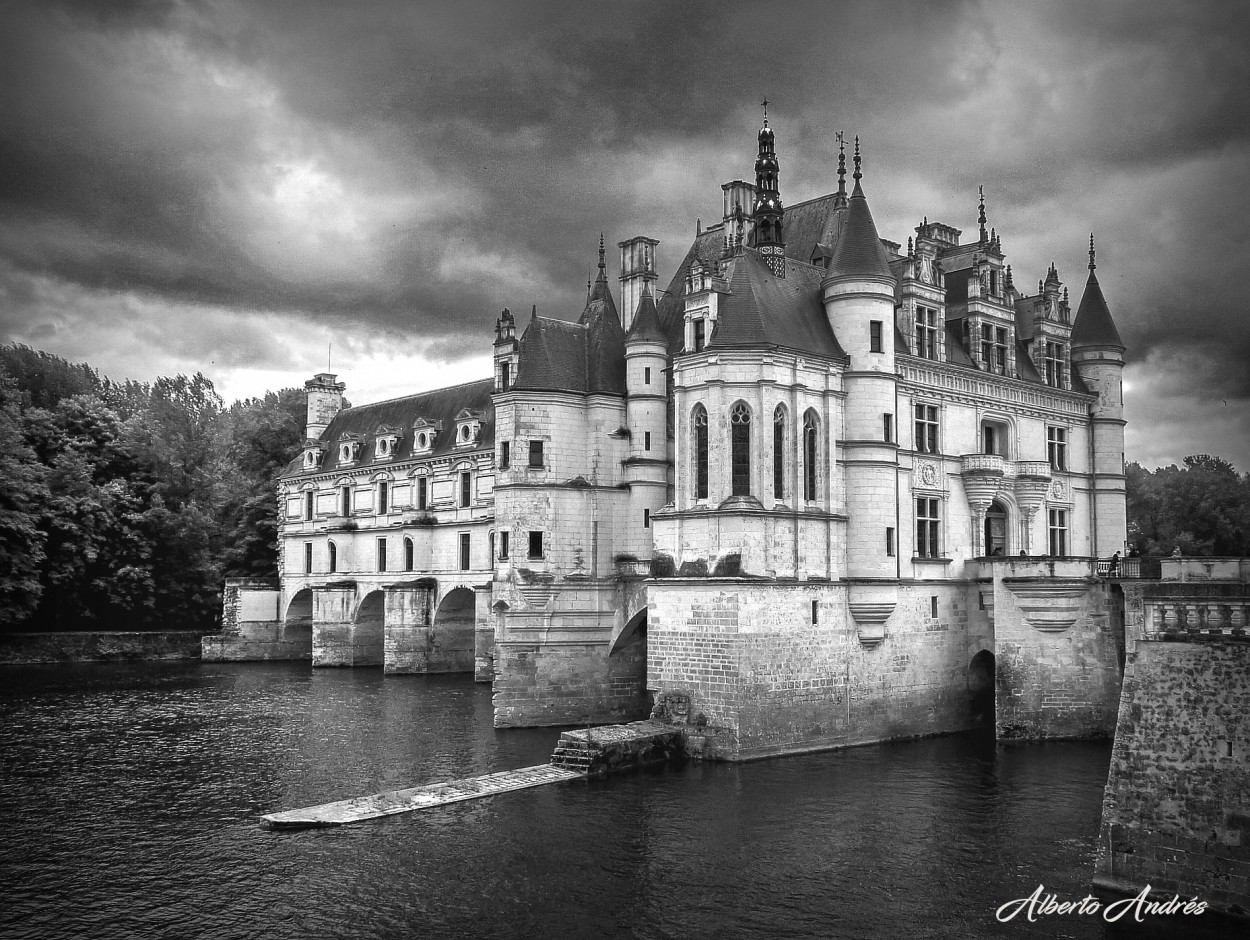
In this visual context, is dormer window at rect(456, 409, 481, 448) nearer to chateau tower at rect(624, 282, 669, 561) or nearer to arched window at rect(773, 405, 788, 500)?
chateau tower at rect(624, 282, 669, 561)

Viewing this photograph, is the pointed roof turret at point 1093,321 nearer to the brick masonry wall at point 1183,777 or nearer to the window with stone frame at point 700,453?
the window with stone frame at point 700,453

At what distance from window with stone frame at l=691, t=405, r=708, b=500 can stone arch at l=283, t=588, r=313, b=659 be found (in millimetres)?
44751

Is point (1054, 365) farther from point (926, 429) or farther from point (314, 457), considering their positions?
point (314, 457)

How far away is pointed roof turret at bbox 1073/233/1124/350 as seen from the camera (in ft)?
154

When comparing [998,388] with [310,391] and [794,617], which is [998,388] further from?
[310,391]

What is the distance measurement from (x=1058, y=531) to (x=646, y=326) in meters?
18.8

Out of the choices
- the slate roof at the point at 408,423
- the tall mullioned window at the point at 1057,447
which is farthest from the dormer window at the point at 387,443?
the tall mullioned window at the point at 1057,447

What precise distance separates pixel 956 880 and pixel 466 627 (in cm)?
4258

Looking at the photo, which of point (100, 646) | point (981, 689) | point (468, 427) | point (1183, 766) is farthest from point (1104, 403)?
point (100, 646)

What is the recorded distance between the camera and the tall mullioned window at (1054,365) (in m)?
45.2

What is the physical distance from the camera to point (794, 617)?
113 feet

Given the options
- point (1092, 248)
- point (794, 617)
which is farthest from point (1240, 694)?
point (1092, 248)

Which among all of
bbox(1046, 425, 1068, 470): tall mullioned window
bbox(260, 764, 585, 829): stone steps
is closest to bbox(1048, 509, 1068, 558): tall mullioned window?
bbox(1046, 425, 1068, 470): tall mullioned window

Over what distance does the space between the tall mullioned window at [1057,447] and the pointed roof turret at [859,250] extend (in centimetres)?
1197
